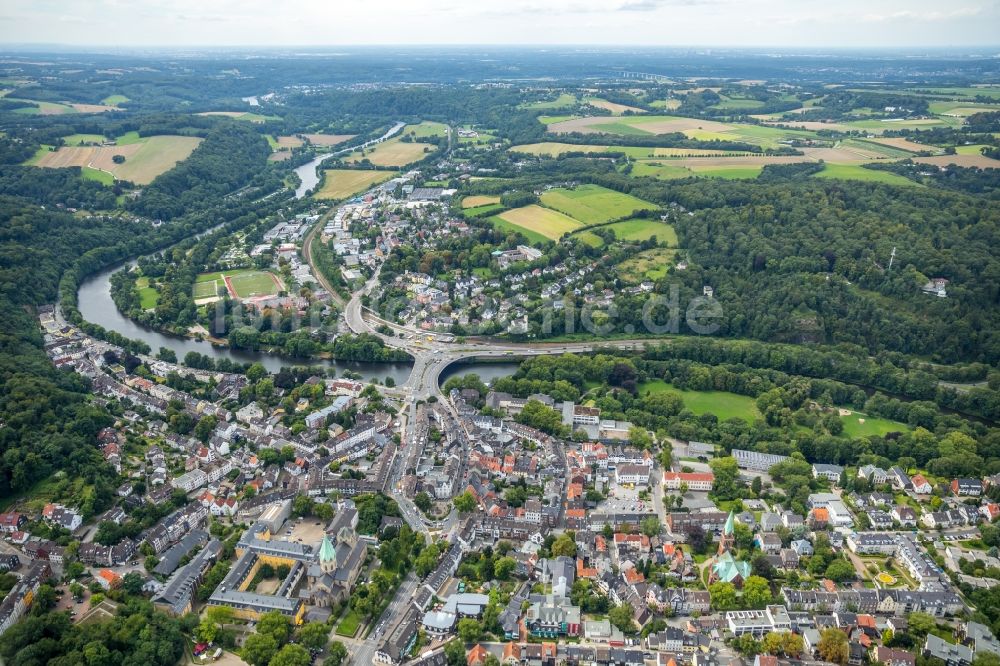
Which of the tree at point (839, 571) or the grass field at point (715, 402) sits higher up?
the tree at point (839, 571)

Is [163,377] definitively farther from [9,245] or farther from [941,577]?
[941,577]

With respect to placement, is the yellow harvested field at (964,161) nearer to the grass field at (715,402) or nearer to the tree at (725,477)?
the grass field at (715,402)

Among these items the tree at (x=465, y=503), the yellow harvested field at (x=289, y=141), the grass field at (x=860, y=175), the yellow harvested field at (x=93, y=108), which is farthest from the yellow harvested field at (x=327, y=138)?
the tree at (x=465, y=503)

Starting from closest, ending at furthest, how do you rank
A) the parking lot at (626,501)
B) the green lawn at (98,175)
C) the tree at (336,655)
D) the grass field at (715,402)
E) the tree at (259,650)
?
the tree at (336,655) < the tree at (259,650) < the parking lot at (626,501) < the grass field at (715,402) < the green lawn at (98,175)

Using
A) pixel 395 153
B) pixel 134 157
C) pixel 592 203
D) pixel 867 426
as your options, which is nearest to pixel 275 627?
pixel 867 426

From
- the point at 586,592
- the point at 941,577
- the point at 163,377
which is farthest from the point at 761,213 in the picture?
the point at 163,377

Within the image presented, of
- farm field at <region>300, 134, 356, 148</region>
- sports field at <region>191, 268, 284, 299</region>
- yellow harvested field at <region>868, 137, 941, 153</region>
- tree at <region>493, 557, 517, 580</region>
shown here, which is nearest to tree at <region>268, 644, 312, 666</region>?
tree at <region>493, 557, 517, 580</region>

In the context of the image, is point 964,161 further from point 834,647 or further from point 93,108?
point 93,108
